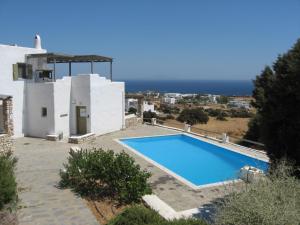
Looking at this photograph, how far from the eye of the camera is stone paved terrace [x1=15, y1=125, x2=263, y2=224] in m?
7.87

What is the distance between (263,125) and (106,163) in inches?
184

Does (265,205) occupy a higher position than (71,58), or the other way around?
(71,58)

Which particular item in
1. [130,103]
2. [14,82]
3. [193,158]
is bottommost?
[193,158]

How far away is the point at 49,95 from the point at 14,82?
209 cm

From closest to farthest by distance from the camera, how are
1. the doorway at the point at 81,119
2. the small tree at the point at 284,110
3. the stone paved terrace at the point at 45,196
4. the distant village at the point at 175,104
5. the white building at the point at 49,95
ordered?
1. the small tree at the point at 284,110
2. the stone paved terrace at the point at 45,196
3. the white building at the point at 49,95
4. the doorway at the point at 81,119
5. the distant village at the point at 175,104

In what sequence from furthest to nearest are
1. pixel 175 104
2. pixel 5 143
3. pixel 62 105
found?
pixel 175 104 < pixel 62 105 < pixel 5 143

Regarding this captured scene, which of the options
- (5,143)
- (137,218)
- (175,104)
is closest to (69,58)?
(5,143)

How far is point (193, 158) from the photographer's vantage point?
1681 centimetres

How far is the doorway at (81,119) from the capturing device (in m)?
19.5

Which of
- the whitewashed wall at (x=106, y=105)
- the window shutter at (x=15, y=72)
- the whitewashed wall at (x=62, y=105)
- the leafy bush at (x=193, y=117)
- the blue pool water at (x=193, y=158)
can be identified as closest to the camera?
the blue pool water at (x=193, y=158)

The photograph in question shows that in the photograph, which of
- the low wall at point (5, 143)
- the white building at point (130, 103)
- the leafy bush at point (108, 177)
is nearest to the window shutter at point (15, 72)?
the low wall at point (5, 143)

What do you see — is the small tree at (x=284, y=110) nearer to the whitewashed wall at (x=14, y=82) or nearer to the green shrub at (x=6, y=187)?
the green shrub at (x=6, y=187)

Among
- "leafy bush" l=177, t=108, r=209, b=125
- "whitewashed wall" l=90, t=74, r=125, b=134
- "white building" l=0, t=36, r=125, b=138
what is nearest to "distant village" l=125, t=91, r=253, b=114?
"whitewashed wall" l=90, t=74, r=125, b=134

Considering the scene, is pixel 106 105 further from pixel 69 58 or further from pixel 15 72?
pixel 15 72
